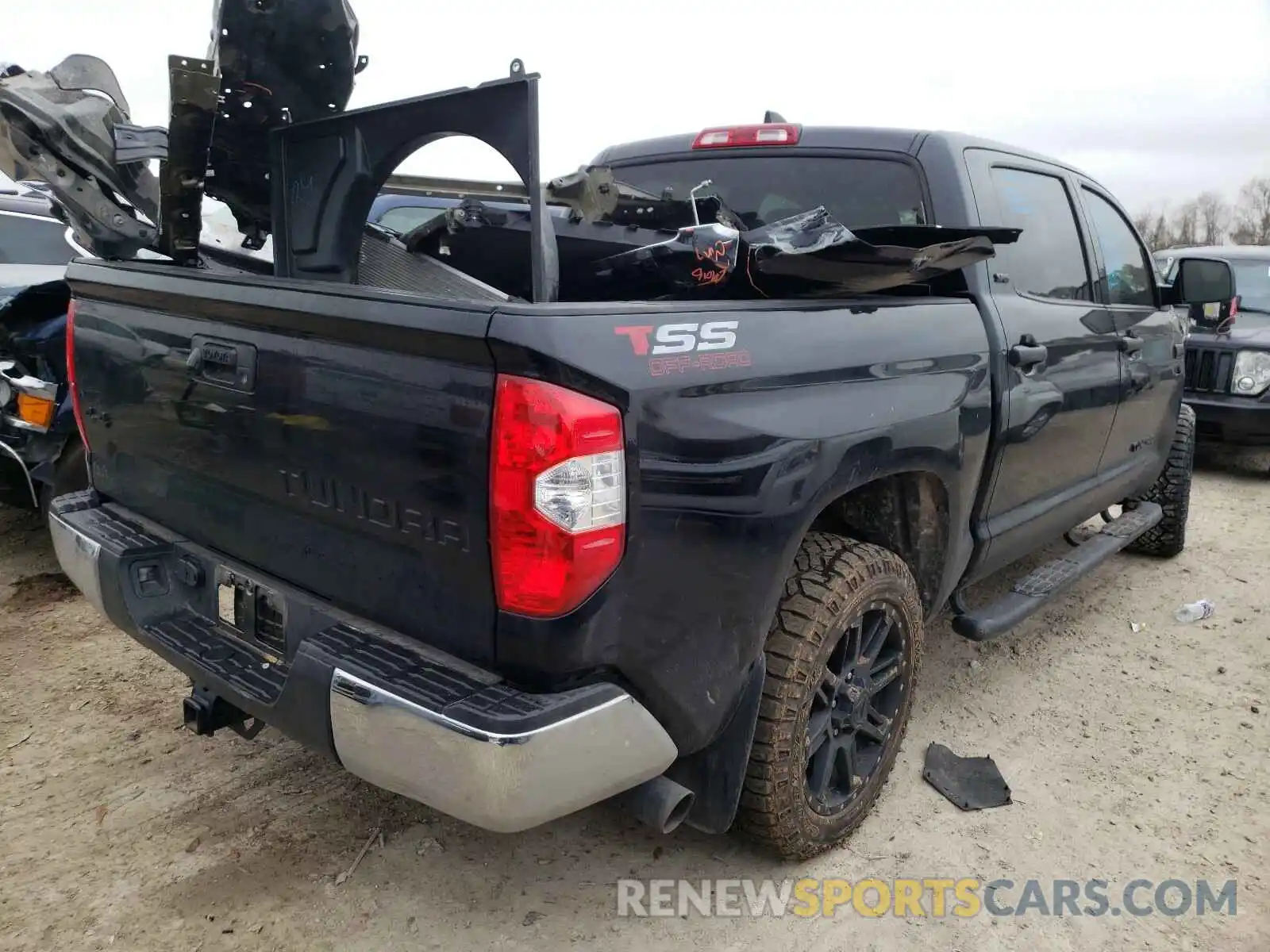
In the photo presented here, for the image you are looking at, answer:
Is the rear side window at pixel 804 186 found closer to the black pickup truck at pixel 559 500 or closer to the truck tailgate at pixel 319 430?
the black pickup truck at pixel 559 500

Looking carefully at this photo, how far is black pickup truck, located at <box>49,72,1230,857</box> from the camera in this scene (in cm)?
172

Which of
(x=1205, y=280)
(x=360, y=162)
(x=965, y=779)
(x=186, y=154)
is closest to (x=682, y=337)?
(x=360, y=162)

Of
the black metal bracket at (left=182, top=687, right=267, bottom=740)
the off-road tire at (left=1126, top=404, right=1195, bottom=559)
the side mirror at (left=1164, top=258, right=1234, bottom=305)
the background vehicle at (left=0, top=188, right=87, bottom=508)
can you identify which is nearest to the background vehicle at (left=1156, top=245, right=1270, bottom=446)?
the off-road tire at (left=1126, top=404, right=1195, bottom=559)

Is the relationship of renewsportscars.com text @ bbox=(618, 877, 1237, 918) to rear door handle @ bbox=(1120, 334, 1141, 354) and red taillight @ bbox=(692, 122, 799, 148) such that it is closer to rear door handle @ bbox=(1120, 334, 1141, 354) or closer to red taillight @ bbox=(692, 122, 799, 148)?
rear door handle @ bbox=(1120, 334, 1141, 354)

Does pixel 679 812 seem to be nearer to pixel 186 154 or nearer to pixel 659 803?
pixel 659 803

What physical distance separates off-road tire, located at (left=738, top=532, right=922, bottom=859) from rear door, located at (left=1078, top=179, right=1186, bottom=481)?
2.13 meters

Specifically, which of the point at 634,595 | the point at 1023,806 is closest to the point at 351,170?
the point at 634,595

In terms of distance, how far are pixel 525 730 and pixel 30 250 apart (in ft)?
17.4

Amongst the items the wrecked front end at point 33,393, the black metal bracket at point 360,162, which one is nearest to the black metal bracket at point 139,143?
the black metal bracket at point 360,162

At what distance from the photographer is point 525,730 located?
1674 mm

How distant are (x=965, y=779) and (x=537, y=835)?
1.45 m

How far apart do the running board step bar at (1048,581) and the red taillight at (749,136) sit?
1829 millimetres

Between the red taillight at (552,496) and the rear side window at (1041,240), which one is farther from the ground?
the rear side window at (1041,240)

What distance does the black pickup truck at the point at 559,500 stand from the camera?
5.65 feet
